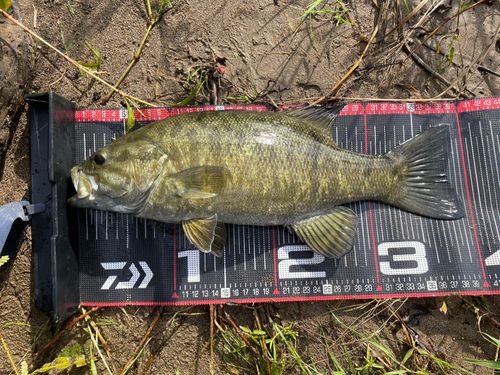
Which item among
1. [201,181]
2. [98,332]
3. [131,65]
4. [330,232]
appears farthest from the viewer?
[131,65]

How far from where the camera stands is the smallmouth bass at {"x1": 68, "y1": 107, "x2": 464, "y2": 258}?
7.97ft

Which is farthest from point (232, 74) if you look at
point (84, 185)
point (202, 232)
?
point (84, 185)

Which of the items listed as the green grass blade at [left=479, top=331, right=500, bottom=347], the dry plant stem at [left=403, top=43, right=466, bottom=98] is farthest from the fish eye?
the green grass blade at [left=479, top=331, right=500, bottom=347]

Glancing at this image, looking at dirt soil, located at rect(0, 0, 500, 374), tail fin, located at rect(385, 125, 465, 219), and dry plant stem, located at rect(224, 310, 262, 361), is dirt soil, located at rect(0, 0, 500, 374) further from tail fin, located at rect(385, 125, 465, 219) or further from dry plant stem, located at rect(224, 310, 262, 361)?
tail fin, located at rect(385, 125, 465, 219)

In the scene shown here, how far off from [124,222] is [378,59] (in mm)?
2952

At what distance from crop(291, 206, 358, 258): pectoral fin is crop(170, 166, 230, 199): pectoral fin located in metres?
0.81

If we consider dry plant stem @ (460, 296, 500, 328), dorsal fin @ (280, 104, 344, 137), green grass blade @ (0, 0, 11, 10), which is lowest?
dry plant stem @ (460, 296, 500, 328)

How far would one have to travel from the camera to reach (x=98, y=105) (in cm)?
298

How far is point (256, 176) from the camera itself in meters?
2.46

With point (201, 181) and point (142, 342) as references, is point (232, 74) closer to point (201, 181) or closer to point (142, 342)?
point (201, 181)

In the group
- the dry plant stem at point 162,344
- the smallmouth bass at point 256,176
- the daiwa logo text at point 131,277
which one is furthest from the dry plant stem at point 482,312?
the daiwa logo text at point 131,277

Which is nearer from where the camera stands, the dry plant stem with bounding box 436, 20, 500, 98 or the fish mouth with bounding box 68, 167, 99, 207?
the fish mouth with bounding box 68, 167, 99, 207

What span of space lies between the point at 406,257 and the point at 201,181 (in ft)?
6.62

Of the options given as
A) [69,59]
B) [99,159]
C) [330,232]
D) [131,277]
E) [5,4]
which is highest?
[5,4]
